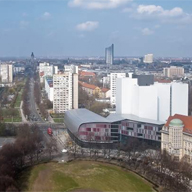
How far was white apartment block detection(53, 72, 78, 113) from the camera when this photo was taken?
36.6m

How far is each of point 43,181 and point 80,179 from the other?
1.51 meters

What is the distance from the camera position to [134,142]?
71.7 ft

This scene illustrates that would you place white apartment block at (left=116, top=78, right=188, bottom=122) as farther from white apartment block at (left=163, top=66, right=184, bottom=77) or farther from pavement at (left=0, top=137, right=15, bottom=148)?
white apartment block at (left=163, top=66, right=184, bottom=77)

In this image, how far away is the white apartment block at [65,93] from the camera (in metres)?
36.6

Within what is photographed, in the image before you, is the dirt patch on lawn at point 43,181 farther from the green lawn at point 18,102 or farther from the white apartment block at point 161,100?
the green lawn at point 18,102

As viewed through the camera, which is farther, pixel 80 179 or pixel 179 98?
pixel 179 98

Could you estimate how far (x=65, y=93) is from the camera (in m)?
36.9

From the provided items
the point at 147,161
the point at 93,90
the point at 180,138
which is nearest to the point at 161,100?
the point at 180,138

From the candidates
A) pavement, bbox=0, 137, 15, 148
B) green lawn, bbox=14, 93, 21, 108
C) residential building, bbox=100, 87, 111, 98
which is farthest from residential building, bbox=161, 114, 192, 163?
residential building, bbox=100, 87, 111, 98

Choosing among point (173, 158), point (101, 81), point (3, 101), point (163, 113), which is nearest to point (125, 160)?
point (173, 158)

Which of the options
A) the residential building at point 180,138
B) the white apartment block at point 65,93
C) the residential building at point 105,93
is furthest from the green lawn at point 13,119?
the residential building at point 180,138

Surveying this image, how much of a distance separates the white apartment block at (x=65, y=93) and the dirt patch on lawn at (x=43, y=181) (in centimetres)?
1915

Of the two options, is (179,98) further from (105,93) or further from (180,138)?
(105,93)

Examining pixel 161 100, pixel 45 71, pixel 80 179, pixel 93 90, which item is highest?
pixel 45 71
